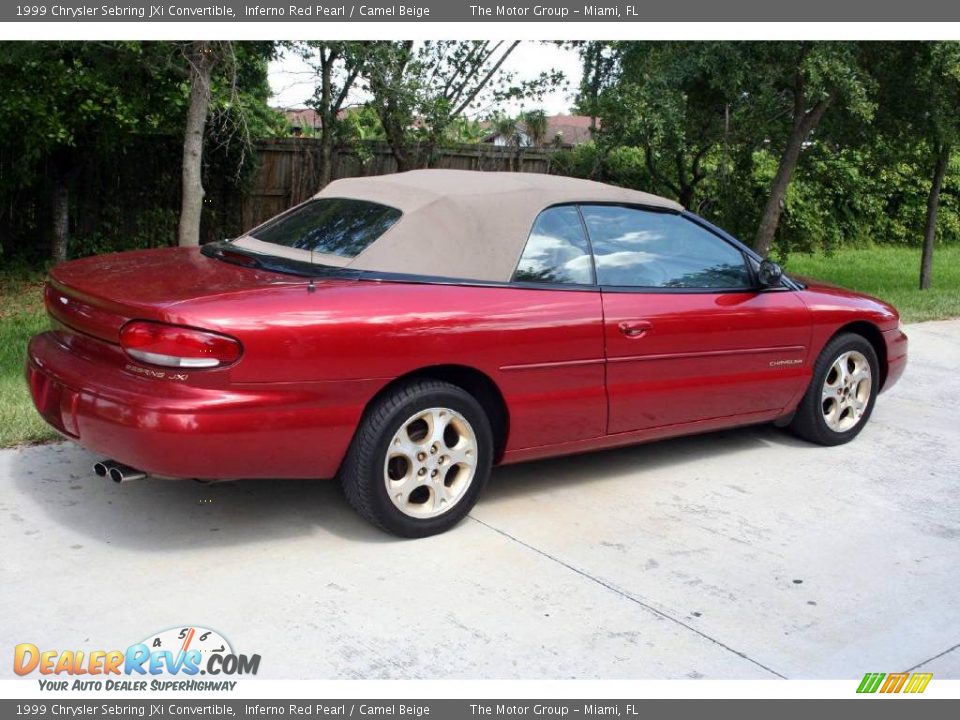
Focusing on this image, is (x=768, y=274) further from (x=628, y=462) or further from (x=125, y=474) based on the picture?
(x=125, y=474)

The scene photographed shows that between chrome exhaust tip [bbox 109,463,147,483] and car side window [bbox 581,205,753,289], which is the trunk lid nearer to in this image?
chrome exhaust tip [bbox 109,463,147,483]

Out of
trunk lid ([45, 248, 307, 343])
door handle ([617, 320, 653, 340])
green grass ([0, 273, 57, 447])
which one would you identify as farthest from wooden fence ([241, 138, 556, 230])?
trunk lid ([45, 248, 307, 343])

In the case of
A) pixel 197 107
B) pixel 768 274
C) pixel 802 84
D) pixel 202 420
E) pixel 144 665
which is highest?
pixel 802 84

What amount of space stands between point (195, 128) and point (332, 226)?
3.72 m

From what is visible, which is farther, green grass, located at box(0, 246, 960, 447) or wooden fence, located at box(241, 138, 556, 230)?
wooden fence, located at box(241, 138, 556, 230)

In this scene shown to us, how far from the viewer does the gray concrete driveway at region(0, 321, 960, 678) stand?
12.2 feet

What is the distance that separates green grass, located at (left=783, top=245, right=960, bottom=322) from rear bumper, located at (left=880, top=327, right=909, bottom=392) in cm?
453

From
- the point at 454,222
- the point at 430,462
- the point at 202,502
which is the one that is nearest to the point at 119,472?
the point at 202,502

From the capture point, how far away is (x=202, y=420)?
13.0 feet

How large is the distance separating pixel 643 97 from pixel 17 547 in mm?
8071

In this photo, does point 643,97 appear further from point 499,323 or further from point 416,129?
point 499,323

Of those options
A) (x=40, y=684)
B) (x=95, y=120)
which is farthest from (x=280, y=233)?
(x=95, y=120)

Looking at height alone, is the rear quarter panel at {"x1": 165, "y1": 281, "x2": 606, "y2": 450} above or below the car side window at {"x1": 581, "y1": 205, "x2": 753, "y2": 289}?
below

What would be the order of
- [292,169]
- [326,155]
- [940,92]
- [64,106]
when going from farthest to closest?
[292,169] → [326,155] → [940,92] → [64,106]
